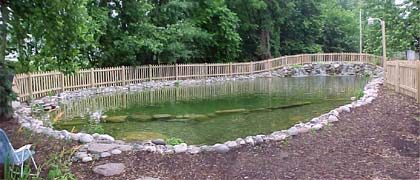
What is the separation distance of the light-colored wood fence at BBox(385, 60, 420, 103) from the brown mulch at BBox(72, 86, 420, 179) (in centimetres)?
298

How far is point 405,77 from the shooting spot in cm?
1016

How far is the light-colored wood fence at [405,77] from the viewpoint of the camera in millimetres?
9070

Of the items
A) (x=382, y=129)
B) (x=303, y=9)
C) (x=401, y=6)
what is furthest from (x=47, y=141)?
(x=303, y=9)

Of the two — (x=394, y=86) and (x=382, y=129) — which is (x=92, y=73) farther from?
(x=382, y=129)

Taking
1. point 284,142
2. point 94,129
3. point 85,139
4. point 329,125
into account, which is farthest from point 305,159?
point 94,129

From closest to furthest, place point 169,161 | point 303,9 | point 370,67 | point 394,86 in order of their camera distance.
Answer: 1. point 169,161
2. point 394,86
3. point 370,67
4. point 303,9

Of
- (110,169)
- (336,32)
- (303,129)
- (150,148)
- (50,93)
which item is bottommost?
(110,169)

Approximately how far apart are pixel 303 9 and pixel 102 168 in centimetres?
3121

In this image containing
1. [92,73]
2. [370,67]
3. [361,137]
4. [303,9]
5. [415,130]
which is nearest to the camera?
[361,137]

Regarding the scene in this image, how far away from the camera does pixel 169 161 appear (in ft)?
17.2

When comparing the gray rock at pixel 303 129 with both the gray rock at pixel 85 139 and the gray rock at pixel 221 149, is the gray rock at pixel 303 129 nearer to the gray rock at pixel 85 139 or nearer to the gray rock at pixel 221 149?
the gray rock at pixel 221 149

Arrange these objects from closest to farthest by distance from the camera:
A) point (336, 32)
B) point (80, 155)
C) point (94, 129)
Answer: point (80, 155) → point (94, 129) → point (336, 32)

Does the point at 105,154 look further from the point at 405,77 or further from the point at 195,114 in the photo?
the point at 405,77

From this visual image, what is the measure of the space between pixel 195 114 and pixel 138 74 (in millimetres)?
9445
